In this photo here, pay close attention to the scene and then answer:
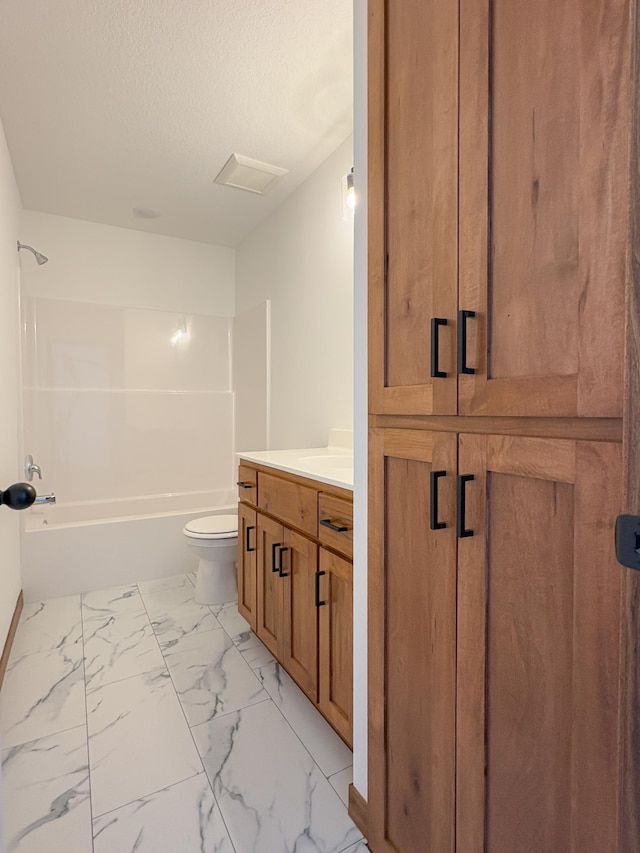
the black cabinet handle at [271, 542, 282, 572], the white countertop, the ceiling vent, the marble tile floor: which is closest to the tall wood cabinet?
the marble tile floor

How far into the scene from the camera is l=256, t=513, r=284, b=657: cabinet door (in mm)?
1699

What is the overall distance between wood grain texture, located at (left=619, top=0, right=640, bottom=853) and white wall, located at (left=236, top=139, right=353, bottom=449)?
65.7 inches

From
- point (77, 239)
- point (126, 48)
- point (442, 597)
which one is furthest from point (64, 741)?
point (77, 239)

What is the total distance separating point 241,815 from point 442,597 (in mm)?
936

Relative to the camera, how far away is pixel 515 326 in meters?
0.71

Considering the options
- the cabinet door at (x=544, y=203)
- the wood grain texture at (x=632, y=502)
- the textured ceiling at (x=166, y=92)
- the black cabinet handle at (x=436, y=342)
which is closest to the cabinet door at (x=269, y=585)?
the black cabinet handle at (x=436, y=342)

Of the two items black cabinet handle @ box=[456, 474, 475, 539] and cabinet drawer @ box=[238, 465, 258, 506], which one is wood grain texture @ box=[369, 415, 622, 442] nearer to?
black cabinet handle @ box=[456, 474, 475, 539]

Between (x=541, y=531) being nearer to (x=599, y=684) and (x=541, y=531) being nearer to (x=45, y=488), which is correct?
(x=599, y=684)

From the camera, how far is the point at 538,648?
2.23 ft

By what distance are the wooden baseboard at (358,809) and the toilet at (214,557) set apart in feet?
4.77

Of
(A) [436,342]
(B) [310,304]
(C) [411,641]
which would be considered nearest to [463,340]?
(A) [436,342]

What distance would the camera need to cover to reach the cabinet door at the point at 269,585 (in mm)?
1699

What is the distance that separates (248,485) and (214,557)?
760mm

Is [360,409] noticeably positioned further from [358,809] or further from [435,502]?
[358,809]
